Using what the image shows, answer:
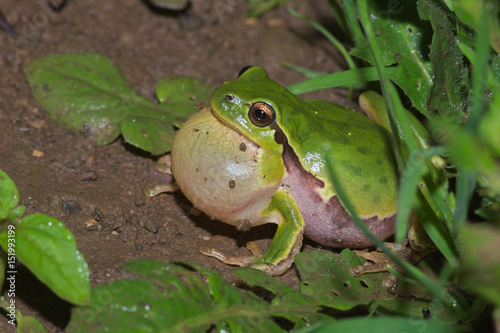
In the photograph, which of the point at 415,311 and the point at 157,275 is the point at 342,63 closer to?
the point at 415,311

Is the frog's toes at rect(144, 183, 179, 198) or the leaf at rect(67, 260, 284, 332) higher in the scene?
the leaf at rect(67, 260, 284, 332)

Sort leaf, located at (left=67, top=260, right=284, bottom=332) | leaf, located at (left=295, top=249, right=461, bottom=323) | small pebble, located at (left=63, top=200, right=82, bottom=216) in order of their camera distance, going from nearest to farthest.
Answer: leaf, located at (left=67, top=260, right=284, bottom=332) < leaf, located at (left=295, top=249, right=461, bottom=323) < small pebble, located at (left=63, top=200, right=82, bottom=216)

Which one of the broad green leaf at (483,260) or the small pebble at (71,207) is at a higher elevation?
the broad green leaf at (483,260)

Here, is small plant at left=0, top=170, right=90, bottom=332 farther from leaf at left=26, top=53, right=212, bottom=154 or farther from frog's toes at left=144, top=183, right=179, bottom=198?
leaf at left=26, top=53, right=212, bottom=154

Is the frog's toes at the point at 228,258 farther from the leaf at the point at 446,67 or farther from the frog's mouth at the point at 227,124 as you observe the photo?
the leaf at the point at 446,67

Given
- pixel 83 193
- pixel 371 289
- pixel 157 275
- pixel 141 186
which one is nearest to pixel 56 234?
pixel 157 275

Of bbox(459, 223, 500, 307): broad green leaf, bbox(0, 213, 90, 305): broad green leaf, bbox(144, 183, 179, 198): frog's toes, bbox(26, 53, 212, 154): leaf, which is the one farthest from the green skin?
bbox(459, 223, 500, 307): broad green leaf

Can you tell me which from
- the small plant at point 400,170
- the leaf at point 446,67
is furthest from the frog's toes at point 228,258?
the leaf at point 446,67
